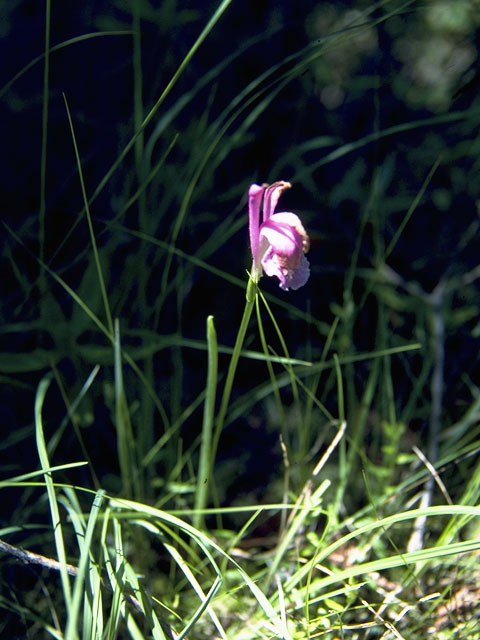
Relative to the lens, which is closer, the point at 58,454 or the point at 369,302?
the point at 58,454

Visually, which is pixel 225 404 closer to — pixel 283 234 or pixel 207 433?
pixel 207 433

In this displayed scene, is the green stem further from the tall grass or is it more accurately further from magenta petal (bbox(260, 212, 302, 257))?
magenta petal (bbox(260, 212, 302, 257))

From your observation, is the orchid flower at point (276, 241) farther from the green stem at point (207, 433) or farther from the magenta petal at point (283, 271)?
the green stem at point (207, 433)

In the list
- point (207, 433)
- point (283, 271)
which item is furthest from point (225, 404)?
point (283, 271)

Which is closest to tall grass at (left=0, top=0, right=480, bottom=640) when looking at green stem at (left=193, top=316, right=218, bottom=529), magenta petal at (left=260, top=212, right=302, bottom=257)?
green stem at (left=193, top=316, right=218, bottom=529)

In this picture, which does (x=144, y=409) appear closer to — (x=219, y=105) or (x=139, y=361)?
(x=139, y=361)

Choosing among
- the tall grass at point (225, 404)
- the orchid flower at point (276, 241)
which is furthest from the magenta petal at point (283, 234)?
the tall grass at point (225, 404)

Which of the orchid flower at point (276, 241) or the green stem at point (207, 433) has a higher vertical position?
the orchid flower at point (276, 241)

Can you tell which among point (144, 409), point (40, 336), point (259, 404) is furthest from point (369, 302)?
point (40, 336)

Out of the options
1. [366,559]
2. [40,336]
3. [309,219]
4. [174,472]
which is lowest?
[366,559]
